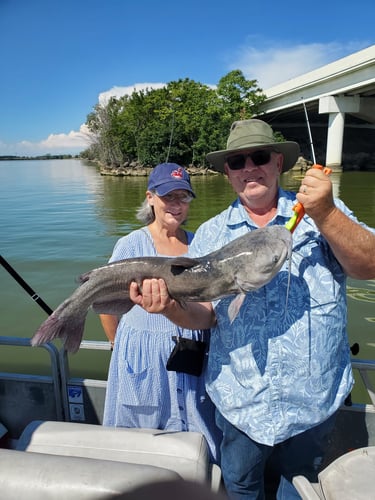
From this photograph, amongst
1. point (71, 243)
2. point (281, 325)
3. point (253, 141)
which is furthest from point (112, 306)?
point (71, 243)

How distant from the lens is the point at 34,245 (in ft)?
49.9

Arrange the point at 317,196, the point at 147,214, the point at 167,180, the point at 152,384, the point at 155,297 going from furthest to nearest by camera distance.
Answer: the point at 147,214 → the point at 167,180 → the point at 152,384 → the point at 155,297 → the point at 317,196

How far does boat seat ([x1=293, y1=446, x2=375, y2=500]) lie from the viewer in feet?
6.74

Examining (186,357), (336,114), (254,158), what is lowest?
(186,357)

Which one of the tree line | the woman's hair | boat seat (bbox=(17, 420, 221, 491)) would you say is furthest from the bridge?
boat seat (bbox=(17, 420, 221, 491))

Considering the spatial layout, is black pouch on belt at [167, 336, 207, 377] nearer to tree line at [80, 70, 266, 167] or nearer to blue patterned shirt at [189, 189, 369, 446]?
blue patterned shirt at [189, 189, 369, 446]

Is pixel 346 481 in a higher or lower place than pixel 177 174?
lower

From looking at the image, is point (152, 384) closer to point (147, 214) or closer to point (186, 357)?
point (186, 357)

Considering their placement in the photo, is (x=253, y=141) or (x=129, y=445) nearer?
(x=253, y=141)

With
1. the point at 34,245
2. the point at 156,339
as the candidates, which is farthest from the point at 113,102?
the point at 156,339

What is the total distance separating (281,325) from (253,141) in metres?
1.11

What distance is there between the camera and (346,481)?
2.12m

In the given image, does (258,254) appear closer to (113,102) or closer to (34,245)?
(34,245)

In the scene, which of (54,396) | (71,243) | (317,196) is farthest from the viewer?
(71,243)
